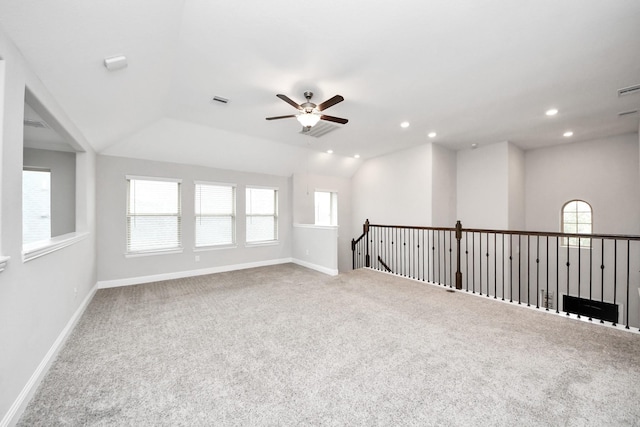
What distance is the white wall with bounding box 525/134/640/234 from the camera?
518cm

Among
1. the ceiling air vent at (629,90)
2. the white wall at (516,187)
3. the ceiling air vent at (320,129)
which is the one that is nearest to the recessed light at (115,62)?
the ceiling air vent at (320,129)

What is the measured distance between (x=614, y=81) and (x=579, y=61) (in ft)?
3.14

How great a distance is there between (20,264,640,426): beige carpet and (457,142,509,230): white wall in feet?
10.7

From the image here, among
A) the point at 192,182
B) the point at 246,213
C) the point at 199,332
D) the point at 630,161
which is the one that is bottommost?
the point at 199,332

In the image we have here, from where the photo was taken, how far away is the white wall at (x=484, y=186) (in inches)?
230

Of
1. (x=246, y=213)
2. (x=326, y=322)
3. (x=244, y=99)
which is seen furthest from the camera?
(x=246, y=213)

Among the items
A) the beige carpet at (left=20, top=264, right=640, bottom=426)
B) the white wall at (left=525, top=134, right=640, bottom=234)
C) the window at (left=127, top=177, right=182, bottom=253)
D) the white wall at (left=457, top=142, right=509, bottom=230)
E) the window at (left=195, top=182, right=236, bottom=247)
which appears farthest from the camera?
the white wall at (left=457, top=142, right=509, bottom=230)

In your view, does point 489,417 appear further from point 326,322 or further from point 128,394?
point 128,394

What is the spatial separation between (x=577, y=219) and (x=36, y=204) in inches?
426

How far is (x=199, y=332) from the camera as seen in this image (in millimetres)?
2770

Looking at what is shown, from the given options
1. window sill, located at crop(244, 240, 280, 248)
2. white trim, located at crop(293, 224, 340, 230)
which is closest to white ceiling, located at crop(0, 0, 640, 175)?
white trim, located at crop(293, 224, 340, 230)

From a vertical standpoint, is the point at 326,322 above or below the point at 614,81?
below

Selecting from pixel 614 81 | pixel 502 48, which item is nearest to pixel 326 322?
pixel 502 48

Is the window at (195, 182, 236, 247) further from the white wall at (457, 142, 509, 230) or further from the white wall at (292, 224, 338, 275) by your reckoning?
the white wall at (457, 142, 509, 230)
